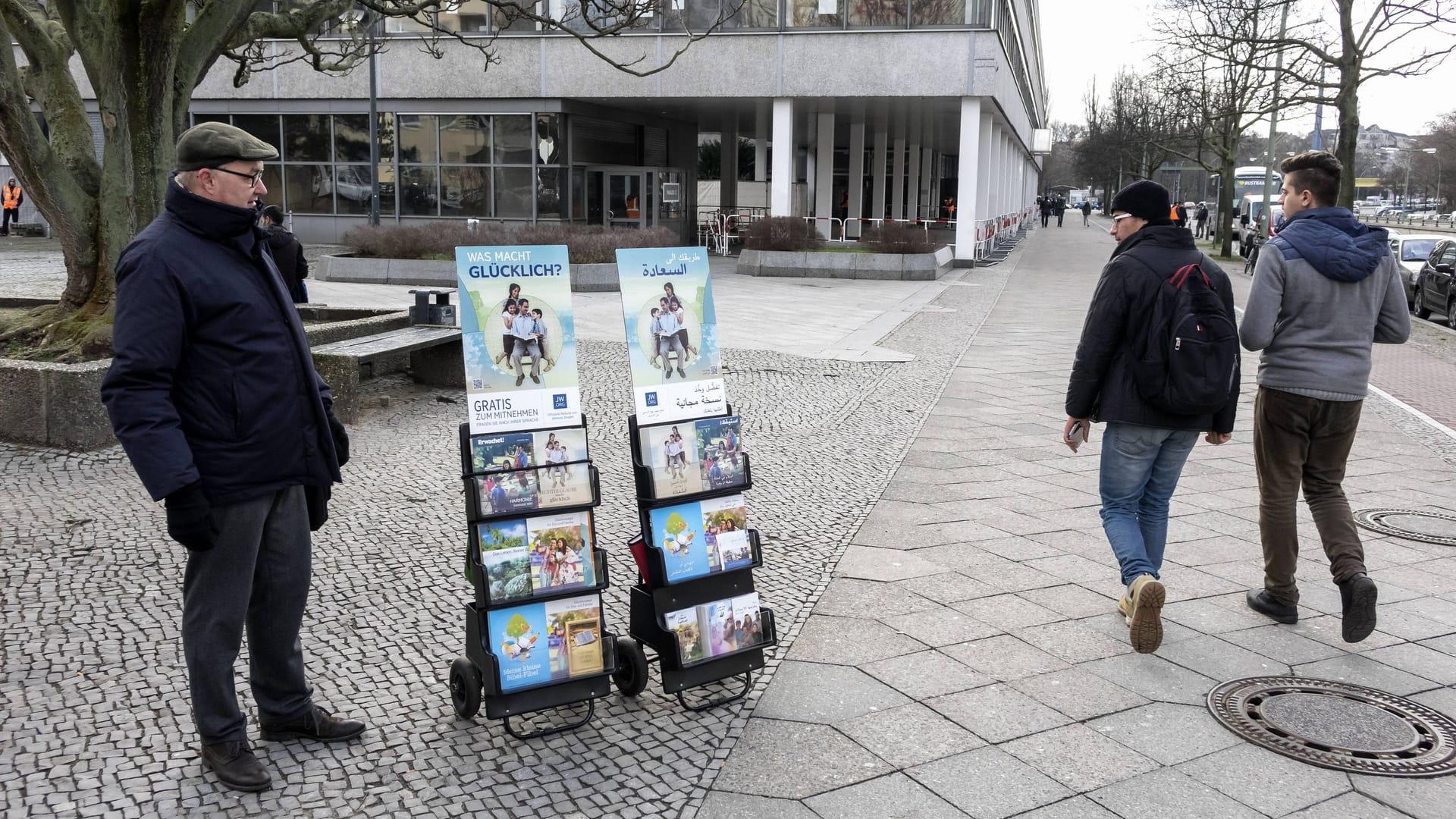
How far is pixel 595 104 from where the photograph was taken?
3006cm

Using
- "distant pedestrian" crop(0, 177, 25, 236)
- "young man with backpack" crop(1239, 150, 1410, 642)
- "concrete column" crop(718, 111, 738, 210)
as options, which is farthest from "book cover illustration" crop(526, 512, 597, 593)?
"concrete column" crop(718, 111, 738, 210)

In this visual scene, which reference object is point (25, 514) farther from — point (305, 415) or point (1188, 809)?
point (1188, 809)

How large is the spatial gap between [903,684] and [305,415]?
7.48 ft

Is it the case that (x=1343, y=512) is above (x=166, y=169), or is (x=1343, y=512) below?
below

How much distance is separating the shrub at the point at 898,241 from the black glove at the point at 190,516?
22.1m

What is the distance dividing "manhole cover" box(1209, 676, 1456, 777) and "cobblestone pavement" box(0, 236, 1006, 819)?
1.74 meters

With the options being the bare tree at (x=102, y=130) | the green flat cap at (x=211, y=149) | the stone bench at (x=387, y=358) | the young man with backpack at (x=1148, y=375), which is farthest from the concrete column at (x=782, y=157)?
the green flat cap at (x=211, y=149)

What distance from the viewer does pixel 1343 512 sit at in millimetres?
4766

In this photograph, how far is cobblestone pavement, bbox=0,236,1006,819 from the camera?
340 cm

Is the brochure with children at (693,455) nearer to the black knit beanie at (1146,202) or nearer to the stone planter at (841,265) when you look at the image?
the black knit beanie at (1146,202)

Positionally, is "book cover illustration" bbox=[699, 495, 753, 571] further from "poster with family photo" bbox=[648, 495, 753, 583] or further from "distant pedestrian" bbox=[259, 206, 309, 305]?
"distant pedestrian" bbox=[259, 206, 309, 305]

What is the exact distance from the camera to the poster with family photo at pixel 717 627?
13.1ft

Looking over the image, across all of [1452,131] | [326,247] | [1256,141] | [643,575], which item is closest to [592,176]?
[326,247]

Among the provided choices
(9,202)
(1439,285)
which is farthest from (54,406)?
(9,202)
